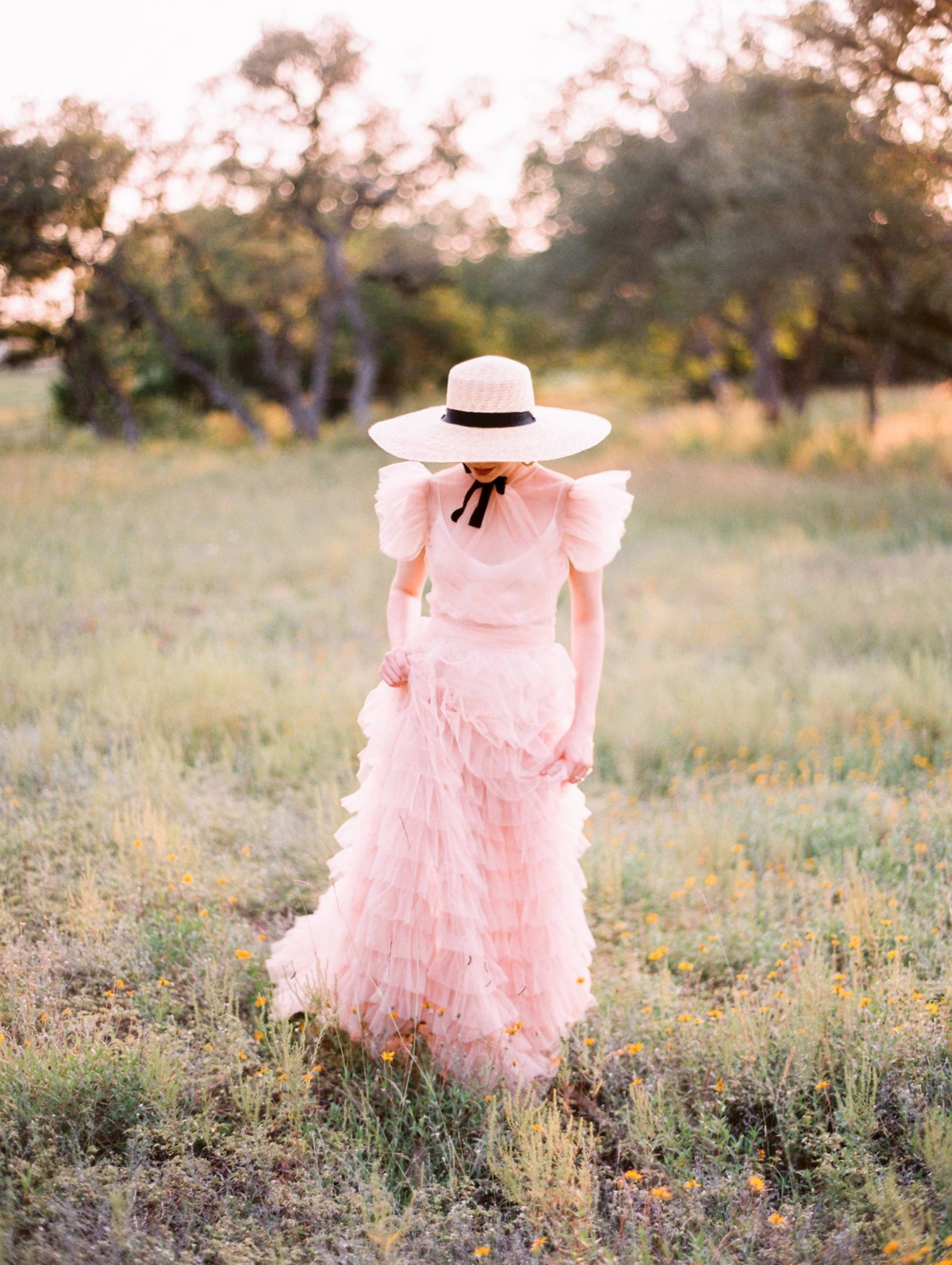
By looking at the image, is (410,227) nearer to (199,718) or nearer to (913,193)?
(913,193)

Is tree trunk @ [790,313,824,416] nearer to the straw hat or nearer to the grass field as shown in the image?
the grass field

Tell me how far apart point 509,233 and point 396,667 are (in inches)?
932

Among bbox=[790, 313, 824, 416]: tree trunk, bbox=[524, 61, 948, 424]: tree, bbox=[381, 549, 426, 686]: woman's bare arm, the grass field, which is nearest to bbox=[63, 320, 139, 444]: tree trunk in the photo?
bbox=[524, 61, 948, 424]: tree

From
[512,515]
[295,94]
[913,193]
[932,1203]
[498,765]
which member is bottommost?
[932,1203]

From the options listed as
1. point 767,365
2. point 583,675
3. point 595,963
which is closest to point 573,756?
point 583,675

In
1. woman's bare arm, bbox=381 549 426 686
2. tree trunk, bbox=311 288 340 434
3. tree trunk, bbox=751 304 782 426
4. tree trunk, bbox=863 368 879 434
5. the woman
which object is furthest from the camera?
tree trunk, bbox=311 288 340 434

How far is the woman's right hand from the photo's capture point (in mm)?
2916

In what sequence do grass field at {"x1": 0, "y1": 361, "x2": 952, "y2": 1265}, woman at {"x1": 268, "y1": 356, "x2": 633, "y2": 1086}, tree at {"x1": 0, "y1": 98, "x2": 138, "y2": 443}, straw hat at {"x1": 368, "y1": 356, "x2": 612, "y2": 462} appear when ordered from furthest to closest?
tree at {"x1": 0, "y1": 98, "x2": 138, "y2": 443} → woman at {"x1": 268, "y1": 356, "x2": 633, "y2": 1086} → straw hat at {"x1": 368, "y1": 356, "x2": 612, "y2": 462} → grass field at {"x1": 0, "y1": 361, "x2": 952, "y2": 1265}

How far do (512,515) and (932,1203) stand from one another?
2214 millimetres

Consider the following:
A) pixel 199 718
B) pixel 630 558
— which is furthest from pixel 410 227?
pixel 199 718

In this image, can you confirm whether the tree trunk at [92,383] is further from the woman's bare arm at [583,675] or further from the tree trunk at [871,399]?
the woman's bare arm at [583,675]

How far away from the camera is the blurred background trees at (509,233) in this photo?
12422mm

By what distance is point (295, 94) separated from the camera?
19.3 meters

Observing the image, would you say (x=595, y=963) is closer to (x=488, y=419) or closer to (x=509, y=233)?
(x=488, y=419)
